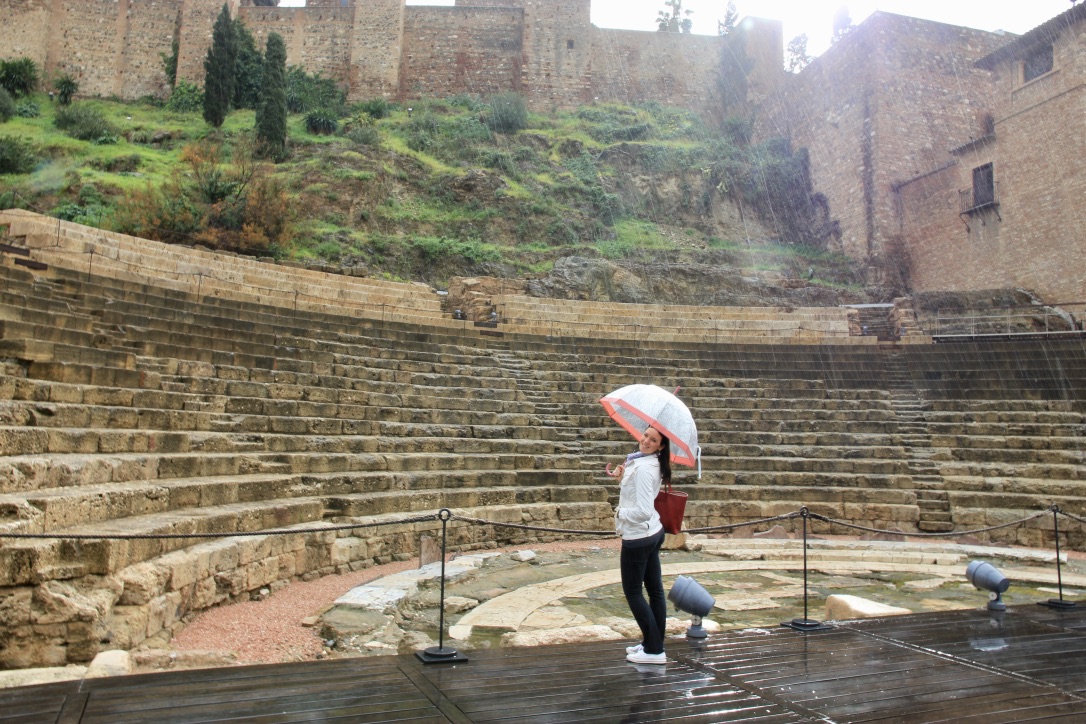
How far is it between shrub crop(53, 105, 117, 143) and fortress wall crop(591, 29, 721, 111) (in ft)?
70.9

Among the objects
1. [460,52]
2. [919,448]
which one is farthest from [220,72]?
[919,448]

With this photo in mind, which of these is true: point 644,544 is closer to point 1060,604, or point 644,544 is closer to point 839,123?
point 1060,604

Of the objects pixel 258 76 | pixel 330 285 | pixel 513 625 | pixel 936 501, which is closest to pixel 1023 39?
pixel 936 501

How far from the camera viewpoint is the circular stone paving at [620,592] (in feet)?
15.7

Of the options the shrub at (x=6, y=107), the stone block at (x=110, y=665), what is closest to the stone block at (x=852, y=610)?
the stone block at (x=110, y=665)

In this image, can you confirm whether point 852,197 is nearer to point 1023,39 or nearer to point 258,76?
point 1023,39

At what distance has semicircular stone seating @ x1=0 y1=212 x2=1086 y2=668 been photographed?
15.3ft

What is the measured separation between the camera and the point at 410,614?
525 centimetres

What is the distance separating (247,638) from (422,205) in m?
21.3

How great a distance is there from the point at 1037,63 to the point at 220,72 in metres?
27.4

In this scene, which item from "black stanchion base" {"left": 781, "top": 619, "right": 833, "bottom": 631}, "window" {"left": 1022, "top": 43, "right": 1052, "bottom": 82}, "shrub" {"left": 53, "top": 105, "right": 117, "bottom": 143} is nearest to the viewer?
"black stanchion base" {"left": 781, "top": 619, "right": 833, "bottom": 631}

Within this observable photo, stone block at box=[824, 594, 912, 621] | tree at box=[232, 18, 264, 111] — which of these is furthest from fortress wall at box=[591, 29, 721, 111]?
stone block at box=[824, 594, 912, 621]

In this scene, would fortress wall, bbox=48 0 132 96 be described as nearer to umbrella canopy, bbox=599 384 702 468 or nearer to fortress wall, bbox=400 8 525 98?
fortress wall, bbox=400 8 525 98

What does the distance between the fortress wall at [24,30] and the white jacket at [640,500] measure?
37900mm
